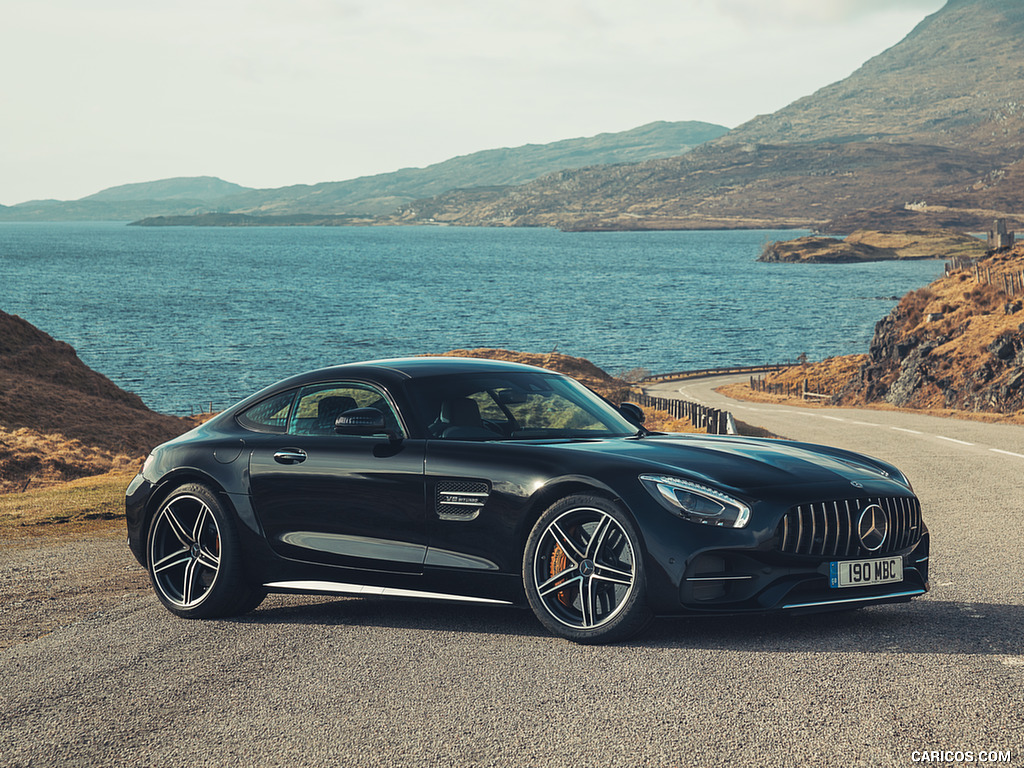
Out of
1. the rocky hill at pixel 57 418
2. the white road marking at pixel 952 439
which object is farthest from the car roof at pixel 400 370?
the white road marking at pixel 952 439

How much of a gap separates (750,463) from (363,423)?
2.25 metres

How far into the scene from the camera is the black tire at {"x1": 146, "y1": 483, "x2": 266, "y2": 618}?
657 cm

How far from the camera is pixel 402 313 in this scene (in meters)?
103

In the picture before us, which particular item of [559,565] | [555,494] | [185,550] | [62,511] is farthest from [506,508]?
[62,511]

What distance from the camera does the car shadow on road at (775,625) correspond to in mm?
5406

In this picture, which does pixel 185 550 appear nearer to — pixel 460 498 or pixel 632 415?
pixel 460 498

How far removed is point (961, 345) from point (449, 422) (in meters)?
37.3

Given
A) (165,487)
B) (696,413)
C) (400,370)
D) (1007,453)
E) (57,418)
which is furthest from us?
(696,413)

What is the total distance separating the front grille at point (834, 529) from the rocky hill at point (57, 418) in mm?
13725

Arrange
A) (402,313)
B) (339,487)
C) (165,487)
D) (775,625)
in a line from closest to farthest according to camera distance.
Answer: (775,625)
(339,487)
(165,487)
(402,313)

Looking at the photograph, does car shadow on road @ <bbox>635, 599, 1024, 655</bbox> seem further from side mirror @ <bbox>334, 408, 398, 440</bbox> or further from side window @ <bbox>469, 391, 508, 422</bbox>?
side mirror @ <bbox>334, 408, 398, 440</bbox>

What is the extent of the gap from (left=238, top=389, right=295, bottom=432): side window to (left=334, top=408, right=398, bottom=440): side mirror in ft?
2.41

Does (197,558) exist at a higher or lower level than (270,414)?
lower

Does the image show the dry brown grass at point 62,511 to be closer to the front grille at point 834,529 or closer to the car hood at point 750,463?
the car hood at point 750,463
